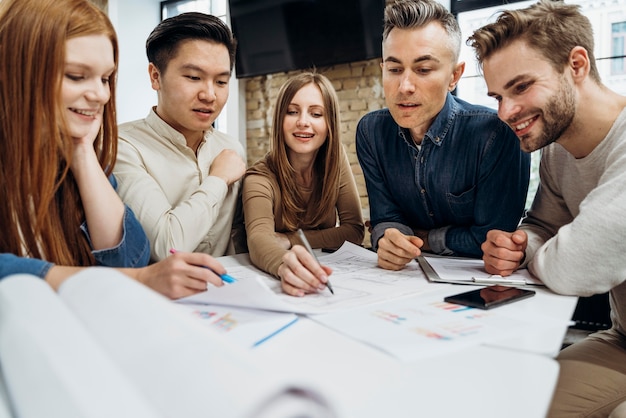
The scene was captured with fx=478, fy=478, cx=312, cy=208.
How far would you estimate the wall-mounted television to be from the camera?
11.6 feet

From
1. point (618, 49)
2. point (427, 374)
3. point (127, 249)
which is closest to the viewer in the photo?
point (427, 374)

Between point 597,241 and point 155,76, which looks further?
point 155,76

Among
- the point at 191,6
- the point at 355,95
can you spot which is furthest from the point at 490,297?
the point at 191,6

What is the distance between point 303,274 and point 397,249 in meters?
0.33

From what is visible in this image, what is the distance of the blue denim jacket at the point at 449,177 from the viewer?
4.98 ft

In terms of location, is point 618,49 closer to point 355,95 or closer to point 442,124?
point 355,95

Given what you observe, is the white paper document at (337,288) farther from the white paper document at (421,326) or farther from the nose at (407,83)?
the nose at (407,83)

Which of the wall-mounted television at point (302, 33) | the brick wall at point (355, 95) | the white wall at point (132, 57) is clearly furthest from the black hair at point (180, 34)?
the white wall at point (132, 57)

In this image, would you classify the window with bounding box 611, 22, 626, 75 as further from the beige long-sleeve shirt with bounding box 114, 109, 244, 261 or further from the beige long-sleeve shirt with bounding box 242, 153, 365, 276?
the beige long-sleeve shirt with bounding box 114, 109, 244, 261

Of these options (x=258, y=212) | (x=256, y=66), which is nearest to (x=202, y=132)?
(x=258, y=212)

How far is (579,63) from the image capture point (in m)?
1.23

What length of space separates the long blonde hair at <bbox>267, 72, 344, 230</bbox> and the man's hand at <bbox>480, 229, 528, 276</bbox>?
75 centimetres

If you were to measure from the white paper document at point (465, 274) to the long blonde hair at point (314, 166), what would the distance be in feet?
1.83

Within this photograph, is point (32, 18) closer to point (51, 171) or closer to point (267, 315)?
point (51, 171)
